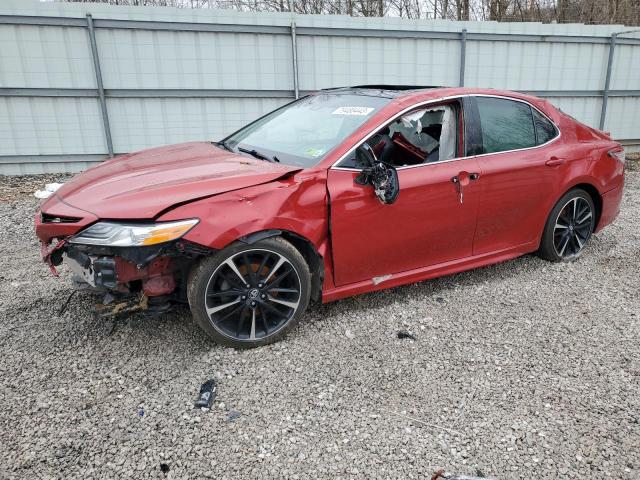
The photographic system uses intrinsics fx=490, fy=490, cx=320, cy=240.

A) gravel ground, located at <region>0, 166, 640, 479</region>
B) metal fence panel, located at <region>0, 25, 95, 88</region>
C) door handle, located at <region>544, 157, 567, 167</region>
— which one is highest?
metal fence panel, located at <region>0, 25, 95, 88</region>

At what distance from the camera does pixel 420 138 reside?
3.62 m

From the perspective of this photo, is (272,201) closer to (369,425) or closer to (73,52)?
(369,425)

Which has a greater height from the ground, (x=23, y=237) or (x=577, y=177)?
(x=577, y=177)

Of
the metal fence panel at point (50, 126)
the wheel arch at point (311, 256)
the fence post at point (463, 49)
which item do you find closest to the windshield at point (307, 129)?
the wheel arch at point (311, 256)

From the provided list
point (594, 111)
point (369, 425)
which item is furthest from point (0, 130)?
point (594, 111)

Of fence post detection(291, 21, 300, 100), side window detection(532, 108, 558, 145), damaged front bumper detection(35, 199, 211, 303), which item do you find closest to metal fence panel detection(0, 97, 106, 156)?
fence post detection(291, 21, 300, 100)

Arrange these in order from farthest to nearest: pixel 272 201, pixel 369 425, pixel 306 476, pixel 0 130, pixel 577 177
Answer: pixel 0 130 < pixel 577 177 < pixel 272 201 < pixel 369 425 < pixel 306 476

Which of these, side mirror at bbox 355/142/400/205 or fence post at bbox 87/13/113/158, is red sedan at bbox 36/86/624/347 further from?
fence post at bbox 87/13/113/158

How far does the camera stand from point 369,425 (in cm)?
246

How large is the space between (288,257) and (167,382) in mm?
993

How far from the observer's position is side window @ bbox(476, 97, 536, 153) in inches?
150

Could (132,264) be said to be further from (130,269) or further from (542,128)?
(542,128)

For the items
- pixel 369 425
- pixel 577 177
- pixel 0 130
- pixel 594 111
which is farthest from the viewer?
pixel 594 111

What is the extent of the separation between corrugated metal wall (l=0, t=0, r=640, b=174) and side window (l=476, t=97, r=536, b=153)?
17.8ft
